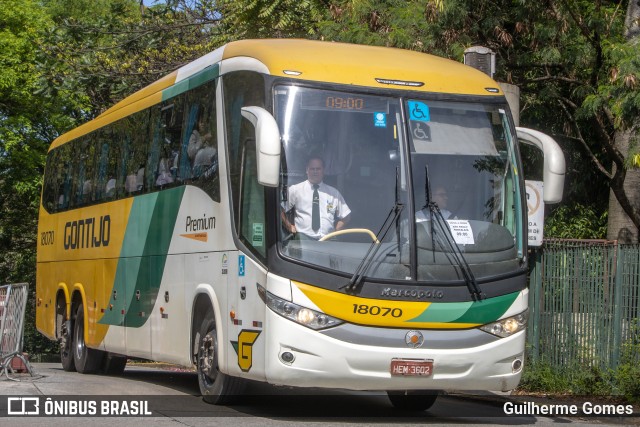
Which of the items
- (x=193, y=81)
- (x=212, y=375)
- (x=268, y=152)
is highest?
(x=193, y=81)

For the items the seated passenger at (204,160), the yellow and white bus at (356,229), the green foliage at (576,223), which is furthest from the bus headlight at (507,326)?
the green foliage at (576,223)

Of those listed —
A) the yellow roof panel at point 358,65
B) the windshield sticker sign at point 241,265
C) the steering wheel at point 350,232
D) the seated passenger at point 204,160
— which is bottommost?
the windshield sticker sign at point 241,265

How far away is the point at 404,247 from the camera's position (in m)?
10.5

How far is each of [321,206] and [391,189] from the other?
0.71 metres

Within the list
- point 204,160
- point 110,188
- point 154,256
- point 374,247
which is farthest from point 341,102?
point 110,188

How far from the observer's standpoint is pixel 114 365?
1869 cm

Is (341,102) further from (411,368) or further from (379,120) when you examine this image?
(411,368)

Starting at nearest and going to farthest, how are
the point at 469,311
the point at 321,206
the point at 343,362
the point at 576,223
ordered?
the point at 343,362 < the point at 321,206 < the point at 469,311 < the point at 576,223

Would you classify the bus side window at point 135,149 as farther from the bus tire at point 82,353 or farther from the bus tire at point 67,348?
the bus tire at point 67,348

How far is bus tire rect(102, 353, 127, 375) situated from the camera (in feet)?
60.1

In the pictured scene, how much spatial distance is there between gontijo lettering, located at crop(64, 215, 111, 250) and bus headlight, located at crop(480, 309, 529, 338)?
7.29 meters

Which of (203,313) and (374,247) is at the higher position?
(374,247)

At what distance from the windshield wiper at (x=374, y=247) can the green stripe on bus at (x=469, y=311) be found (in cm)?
65

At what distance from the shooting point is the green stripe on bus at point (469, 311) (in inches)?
410
